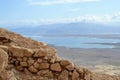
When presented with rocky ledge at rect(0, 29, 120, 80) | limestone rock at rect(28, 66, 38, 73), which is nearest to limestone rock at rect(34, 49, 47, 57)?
rocky ledge at rect(0, 29, 120, 80)

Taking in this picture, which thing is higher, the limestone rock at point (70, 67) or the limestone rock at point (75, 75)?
the limestone rock at point (70, 67)

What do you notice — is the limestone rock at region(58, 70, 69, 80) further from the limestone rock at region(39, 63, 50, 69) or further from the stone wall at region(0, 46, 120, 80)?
the limestone rock at region(39, 63, 50, 69)

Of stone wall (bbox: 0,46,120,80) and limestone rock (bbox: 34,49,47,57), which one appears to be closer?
stone wall (bbox: 0,46,120,80)

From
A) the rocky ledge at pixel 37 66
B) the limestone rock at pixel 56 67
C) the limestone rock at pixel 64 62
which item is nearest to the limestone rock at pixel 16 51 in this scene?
the rocky ledge at pixel 37 66

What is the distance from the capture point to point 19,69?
10062 mm

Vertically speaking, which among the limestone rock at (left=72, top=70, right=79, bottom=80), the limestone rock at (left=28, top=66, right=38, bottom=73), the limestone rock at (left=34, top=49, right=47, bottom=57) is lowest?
the limestone rock at (left=72, top=70, right=79, bottom=80)

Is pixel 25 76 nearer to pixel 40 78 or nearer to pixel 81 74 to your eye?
pixel 40 78

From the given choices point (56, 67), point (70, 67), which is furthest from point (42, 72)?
point (70, 67)

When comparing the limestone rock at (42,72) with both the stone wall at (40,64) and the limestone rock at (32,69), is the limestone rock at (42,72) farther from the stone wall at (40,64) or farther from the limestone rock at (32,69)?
the limestone rock at (32,69)

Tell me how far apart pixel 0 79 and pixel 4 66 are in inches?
15.7

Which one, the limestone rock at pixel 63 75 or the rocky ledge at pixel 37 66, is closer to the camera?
the rocky ledge at pixel 37 66

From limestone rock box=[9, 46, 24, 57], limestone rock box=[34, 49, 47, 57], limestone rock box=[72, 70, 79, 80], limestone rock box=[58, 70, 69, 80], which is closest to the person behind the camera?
limestone rock box=[9, 46, 24, 57]

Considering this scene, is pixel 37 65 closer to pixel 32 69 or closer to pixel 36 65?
pixel 36 65

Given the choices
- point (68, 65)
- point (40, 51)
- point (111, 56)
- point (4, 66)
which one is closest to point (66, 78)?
point (68, 65)
